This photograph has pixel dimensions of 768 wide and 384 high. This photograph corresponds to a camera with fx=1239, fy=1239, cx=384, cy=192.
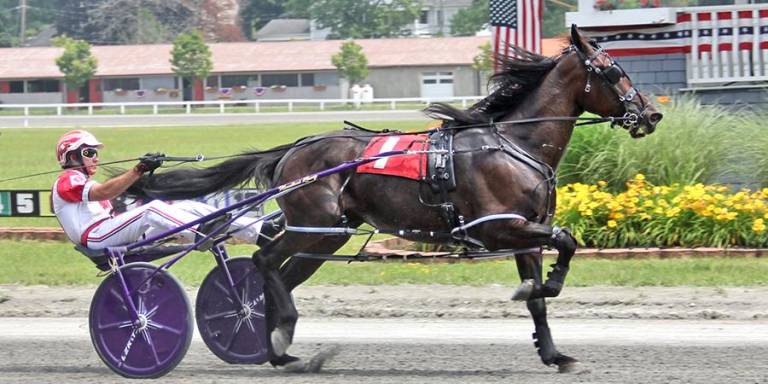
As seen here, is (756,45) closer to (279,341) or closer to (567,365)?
(567,365)

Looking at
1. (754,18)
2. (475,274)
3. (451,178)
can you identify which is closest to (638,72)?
(754,18)

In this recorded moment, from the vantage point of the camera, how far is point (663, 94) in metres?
14.7

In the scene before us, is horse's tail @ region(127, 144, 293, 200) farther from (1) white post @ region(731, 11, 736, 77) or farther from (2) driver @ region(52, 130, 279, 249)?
(1) white post @ region(731, 11, 736, 77)

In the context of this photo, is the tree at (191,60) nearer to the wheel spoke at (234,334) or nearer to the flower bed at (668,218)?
the flower bed at (668,218)

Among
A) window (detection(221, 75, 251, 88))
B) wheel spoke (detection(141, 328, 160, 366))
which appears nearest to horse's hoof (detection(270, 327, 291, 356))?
wheel spoke (detection(141, 328, 160, 366))

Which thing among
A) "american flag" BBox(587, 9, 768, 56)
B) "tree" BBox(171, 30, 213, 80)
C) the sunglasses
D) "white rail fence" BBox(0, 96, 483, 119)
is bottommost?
"white rail fence" BBox(0, 96, 483, 119)

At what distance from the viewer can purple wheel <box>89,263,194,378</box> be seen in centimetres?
745

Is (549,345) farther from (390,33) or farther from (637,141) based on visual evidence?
(390,33)

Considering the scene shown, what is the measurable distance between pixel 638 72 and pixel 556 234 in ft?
27.2

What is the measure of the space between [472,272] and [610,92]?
3.87 m

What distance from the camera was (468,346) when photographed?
8453 millimetres

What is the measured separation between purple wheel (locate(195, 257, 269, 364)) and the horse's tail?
634 millimetres

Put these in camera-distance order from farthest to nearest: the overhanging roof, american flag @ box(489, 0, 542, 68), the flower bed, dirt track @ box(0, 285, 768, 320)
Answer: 1. the overhanging roof
2. american flag @ box(489, 0, 542, 68)
3. the flower bed
4. dirt track @ box(0, 285, 768, 320)

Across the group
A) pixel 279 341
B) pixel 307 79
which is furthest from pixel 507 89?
pixel 307 79
